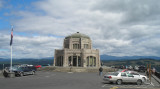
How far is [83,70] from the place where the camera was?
45.6m

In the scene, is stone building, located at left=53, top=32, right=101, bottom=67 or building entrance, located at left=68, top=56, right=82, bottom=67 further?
building entrance, located at left=68, top=56, right=82, bottom=67

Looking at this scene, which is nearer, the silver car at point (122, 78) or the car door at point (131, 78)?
the silver car at point (122, 78)

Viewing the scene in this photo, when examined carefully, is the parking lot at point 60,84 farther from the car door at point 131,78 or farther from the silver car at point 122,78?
the car door at point 131,78

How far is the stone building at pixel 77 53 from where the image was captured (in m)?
53.5

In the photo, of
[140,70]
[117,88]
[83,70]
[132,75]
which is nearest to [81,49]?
[83,70]

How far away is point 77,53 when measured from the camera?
53.6 m

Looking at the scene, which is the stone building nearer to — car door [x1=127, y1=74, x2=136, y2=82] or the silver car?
the silver car

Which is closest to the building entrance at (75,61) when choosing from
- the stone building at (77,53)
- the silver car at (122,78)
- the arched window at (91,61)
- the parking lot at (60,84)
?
the stone building at (77,53)

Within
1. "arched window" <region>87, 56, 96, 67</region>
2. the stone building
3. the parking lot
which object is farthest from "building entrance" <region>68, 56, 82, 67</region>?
the parking lot

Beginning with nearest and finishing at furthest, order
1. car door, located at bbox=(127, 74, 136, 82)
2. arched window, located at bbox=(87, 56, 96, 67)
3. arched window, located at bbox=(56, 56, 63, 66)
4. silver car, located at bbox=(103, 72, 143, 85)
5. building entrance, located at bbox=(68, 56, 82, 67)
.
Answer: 1. silver car, located at bbox=(103, 72, 143, 85)
2. car door, located at bbox=(127, 74, 136, 82)
3. building entrance, located at bbox=(68, 56, 82, 67)
4. arched window, located at bbox=(87, 56, 96, 67)
5. arched window, located at bbox=(56, 56, 63, 66)

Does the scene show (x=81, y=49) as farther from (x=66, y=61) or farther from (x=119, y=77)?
(x=119, y=77)

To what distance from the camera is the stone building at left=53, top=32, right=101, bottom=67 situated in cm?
5350

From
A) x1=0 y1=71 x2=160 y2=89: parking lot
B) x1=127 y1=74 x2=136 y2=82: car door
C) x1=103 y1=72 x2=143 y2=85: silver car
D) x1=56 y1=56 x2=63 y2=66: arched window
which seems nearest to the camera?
x1=0 y1=71 x2=160 y2=89: parking lot

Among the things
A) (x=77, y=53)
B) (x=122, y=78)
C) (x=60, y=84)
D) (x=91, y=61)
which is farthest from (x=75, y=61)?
(x=60, y=84)
